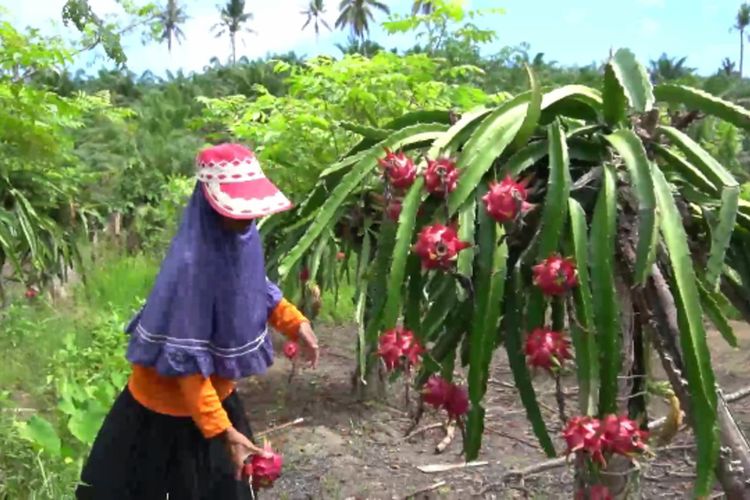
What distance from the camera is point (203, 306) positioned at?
290 cm

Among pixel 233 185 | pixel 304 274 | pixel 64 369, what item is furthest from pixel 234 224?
pixel 64 369

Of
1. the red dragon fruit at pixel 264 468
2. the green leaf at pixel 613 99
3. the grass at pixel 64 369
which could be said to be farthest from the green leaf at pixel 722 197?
the grass at pixel 64 369

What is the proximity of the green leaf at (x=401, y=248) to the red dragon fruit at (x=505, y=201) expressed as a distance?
17 cm

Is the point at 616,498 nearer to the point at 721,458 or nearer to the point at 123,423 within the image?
the point at 721,458

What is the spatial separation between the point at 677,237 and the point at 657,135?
1.37 ft

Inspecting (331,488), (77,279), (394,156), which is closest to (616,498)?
(394,156)

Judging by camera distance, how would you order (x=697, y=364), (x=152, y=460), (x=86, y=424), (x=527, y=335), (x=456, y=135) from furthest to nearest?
1. (x=86, y=424)
2. (x=152, y=460)
3. (x=456, y=135)
4. (x=527, y=335)
5. (x=697, y=364)

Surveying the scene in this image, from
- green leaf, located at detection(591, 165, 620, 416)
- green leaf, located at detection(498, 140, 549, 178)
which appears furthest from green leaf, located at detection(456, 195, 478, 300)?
green leaf, located at detection(591, 165, 620, 416)

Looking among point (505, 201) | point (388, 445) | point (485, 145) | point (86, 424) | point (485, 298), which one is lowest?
point (388, 445)

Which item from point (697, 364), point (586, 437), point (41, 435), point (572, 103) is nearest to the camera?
point (586, 437)

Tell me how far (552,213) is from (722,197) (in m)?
0.45

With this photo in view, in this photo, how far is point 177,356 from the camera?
284 centimetres

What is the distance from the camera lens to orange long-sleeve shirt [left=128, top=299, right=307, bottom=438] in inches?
112

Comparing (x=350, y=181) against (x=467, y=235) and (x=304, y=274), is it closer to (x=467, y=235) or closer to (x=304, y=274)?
(x=467, y=235)
